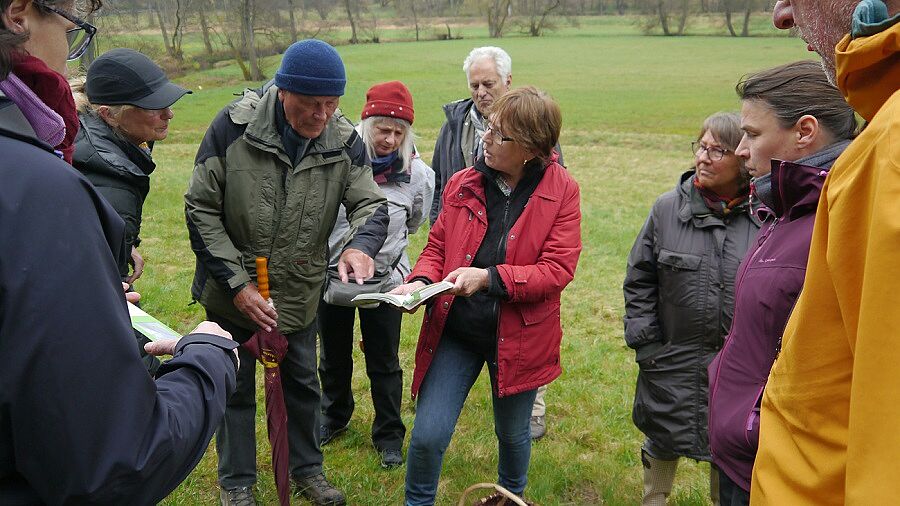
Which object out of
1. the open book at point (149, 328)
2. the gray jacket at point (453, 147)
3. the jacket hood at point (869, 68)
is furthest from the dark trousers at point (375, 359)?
the jacket hood at point (869, 68)

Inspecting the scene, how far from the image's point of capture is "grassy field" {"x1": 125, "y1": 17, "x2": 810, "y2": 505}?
4285 millimetres

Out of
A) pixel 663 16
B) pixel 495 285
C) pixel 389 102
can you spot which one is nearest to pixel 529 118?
pixel 495 285

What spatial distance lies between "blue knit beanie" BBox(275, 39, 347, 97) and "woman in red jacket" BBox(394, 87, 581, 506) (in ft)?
2.41

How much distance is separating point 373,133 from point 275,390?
1643mm

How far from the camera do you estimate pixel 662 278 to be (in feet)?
12.0

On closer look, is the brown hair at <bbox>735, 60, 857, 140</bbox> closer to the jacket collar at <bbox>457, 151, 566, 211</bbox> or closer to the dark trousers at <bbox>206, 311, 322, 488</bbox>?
the jacket collar at <bbox>457, 151, 566, 211</bbox>

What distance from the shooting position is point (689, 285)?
139 inches

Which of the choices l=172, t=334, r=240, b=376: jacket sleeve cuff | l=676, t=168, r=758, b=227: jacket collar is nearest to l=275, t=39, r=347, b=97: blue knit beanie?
l=676, t=168, r=758, b=227: jacket collar

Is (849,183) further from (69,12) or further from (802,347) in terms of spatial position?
(69,12)

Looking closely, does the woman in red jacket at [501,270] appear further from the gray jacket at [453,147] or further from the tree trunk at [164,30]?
the tree trunk at [164,30]

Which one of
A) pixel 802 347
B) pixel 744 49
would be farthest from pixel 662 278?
pixel 744 49

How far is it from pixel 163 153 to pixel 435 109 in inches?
494

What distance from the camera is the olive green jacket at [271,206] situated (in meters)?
3.57

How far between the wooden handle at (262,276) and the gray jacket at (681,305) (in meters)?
1.73
